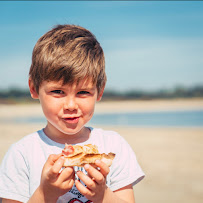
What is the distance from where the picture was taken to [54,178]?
213cm

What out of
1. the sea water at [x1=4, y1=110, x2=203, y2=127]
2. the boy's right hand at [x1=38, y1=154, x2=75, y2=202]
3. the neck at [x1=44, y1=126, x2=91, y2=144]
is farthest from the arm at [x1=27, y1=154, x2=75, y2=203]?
the sea water at [x1=4, y1=110, x2=203, y2=127]

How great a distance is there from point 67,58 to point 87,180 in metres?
0.95

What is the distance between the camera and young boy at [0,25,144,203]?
2471 mm

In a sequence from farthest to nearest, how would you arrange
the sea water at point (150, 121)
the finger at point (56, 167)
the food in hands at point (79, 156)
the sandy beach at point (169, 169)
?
the sea water at point (150, 121)
the sandy beach at point (169, 169)
the food in hands at point (79, 156)
the finger at point (56, 167)

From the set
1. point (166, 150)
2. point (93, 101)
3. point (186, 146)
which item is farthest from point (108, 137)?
point (186, 146)

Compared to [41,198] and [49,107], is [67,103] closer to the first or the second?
[49,107]

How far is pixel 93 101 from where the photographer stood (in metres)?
2.57

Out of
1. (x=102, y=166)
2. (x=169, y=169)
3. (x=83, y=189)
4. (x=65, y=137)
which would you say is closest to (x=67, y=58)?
(x=65, y=137)

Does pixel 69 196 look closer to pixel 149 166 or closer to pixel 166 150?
pixel 149 166

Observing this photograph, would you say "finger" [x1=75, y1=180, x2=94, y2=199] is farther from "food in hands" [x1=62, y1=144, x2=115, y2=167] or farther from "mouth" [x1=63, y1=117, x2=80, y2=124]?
"mouth" [x1=63, y1=117, x2=80, y2=124]

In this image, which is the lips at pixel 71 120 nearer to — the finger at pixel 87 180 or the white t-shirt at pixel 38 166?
the white t-shirt at pixel 38 166

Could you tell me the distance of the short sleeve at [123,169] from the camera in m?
2.70

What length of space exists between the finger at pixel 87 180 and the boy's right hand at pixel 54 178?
0.23ft

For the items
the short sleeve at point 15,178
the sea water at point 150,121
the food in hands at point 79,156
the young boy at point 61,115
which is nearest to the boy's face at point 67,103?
the young boy at point 61,115
